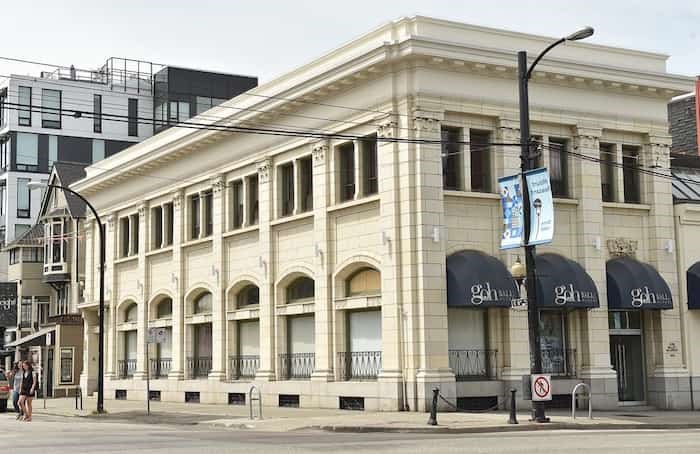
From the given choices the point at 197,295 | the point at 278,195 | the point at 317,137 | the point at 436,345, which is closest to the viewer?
the point at 436,345

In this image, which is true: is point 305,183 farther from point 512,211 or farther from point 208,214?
point 512,211

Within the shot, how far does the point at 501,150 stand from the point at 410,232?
170 inches

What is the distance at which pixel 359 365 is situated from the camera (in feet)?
109

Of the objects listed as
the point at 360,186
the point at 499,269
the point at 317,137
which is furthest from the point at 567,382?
the point at 317,137

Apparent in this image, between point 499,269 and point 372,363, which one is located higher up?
point 499,269

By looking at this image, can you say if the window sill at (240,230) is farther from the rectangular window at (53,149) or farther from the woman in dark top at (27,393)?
the rectangular window at (53,149)

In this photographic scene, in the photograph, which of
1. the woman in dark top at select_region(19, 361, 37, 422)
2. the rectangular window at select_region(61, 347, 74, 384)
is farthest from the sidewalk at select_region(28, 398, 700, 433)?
the rectangular window at select_region(61, 347, 74, 384)

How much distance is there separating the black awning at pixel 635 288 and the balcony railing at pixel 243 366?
44.4 feet

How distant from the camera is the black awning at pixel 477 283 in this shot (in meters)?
30.3

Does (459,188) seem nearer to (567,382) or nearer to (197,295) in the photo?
(567,382)

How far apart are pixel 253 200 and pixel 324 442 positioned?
19.9 metres

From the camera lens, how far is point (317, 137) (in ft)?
115

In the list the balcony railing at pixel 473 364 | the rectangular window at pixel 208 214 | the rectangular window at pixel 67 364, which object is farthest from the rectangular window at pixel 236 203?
the rectangular window at pixel 67 364

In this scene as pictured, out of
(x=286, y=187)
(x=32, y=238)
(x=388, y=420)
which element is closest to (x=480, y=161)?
(x=286, y=187)
